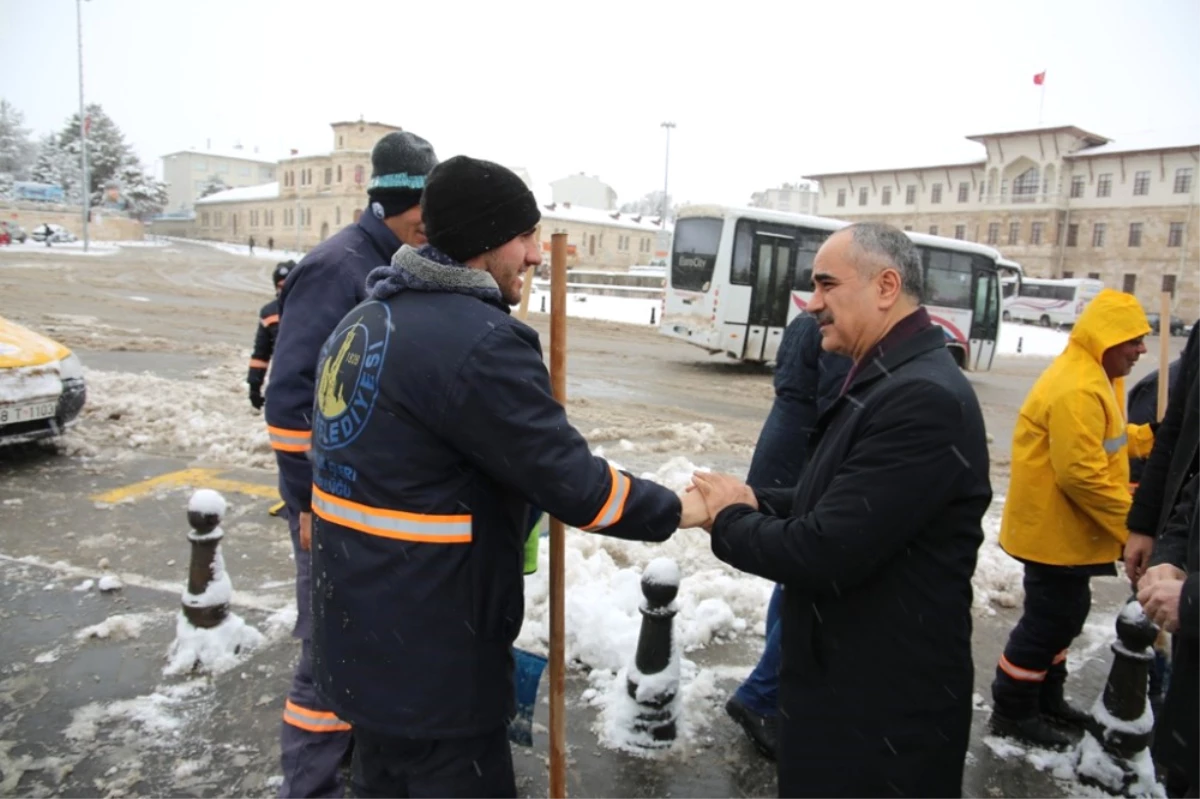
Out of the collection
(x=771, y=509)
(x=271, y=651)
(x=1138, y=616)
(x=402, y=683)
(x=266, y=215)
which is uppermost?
(x=266, y=215)

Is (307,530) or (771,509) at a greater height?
(771,509)

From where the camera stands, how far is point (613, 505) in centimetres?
205

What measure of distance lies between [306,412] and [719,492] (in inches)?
60.6

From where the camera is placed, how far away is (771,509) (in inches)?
104

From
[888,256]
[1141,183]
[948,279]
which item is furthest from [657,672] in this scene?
[1141,183]

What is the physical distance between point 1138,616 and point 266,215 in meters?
95.7

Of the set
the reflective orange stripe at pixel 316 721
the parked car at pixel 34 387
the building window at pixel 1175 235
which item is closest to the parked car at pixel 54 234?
the parked car at pixel 34 387

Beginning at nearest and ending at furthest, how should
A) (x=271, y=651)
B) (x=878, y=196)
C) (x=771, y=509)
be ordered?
(x=771, y=509), (x=271, y=651), (x=878, y=196)

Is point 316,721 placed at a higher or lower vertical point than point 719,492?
lower

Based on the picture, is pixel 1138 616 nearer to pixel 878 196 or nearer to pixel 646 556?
pixel 646 556

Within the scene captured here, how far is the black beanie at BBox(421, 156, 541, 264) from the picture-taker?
205 cm

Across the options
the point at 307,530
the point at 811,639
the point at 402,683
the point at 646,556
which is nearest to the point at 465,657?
the point at 402,683

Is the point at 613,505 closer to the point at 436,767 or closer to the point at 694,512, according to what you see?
the point at 694,512

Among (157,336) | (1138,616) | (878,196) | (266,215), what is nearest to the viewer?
(1138,616)
